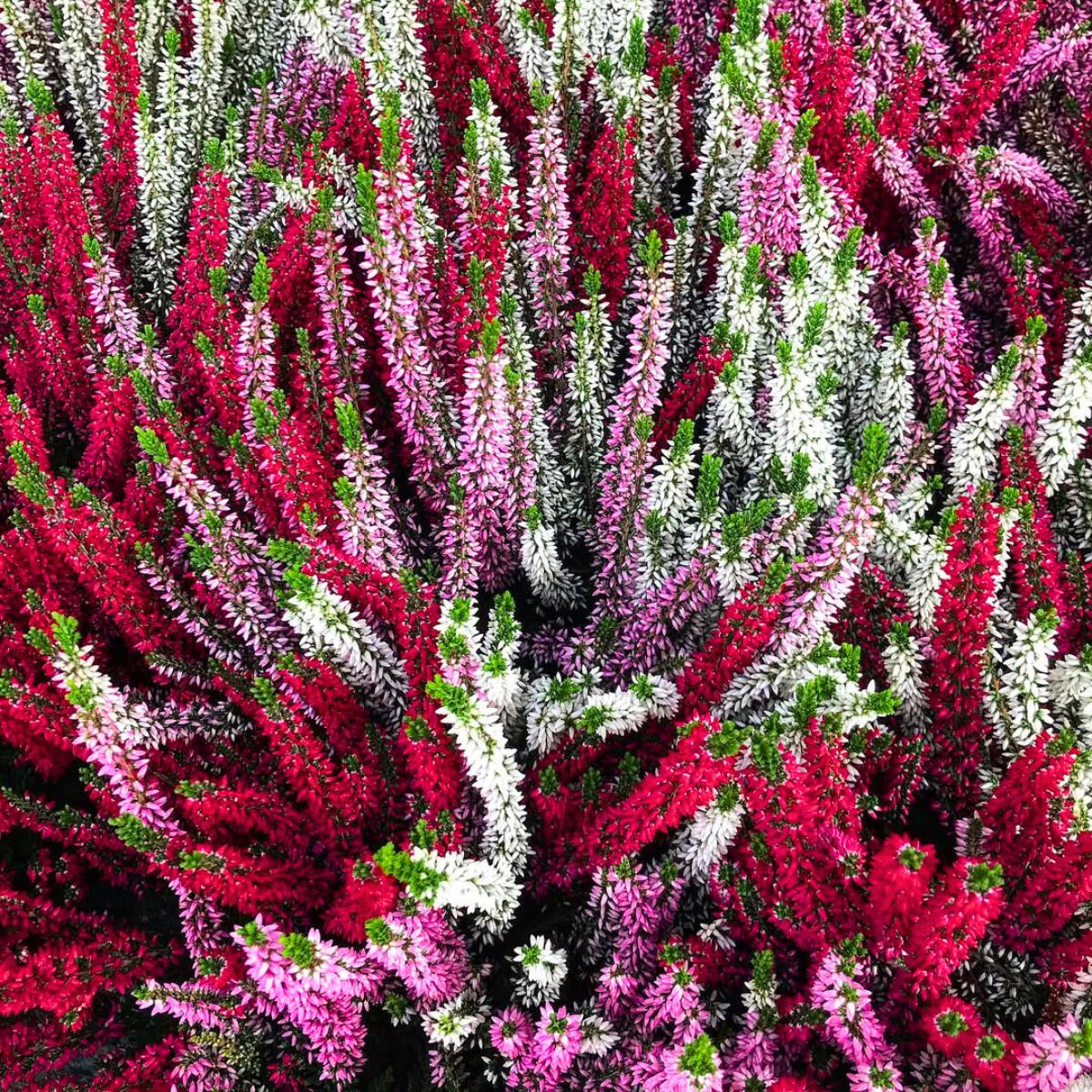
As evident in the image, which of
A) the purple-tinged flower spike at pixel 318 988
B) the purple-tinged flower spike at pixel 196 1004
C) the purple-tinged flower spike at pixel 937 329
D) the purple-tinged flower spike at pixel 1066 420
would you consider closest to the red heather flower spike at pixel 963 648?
the purple-tinged flower spike at pixel 1066 420

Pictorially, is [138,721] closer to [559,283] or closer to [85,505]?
[85,505]

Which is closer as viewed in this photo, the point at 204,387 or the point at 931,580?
the point at 931,580

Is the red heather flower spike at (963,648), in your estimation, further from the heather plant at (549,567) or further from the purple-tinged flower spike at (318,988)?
the purple-tinged flower spike at (318,988)

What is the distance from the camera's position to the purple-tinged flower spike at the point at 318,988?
1539mm

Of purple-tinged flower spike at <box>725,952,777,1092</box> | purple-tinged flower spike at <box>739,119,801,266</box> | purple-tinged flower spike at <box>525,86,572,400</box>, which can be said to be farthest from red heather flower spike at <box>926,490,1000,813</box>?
purple-tinged flower spike at <box>525,86,572,400</box>

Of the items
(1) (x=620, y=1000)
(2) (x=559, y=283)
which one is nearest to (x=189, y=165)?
(2) (x=559, y=283)

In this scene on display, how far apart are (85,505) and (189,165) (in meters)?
1.26

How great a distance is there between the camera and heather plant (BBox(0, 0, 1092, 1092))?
5.60ft

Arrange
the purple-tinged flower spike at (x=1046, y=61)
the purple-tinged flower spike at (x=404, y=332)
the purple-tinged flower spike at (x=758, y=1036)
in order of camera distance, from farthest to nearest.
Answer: the purple-tinged flower spike at (x=1046, y=61) < the purple-tinged flower spike at (x=404, y=332) < the purple-tinged flower spike at (x=758, y=1036)

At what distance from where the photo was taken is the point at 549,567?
2.21 meters

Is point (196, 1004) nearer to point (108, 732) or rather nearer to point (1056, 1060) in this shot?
point (108, 732)

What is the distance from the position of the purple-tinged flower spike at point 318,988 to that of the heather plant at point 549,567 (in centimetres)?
1

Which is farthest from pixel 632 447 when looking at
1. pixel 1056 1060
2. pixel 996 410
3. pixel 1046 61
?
pixel 1046 61

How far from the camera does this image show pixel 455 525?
2127 millimetres
